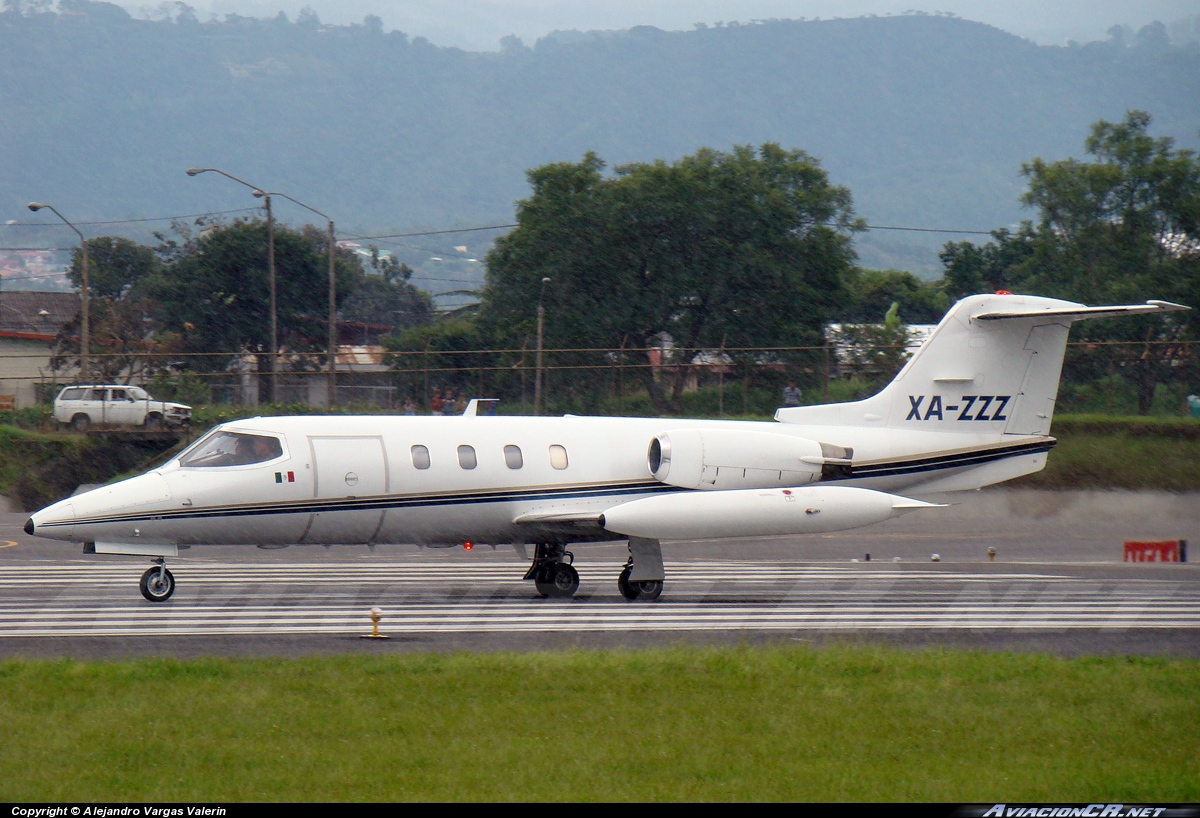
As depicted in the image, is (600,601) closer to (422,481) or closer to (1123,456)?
(422,481)

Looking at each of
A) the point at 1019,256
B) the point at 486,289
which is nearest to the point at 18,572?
the point at 486,289

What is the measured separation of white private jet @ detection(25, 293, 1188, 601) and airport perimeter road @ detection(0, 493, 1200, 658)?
39.3 inches

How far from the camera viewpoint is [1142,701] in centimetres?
1041

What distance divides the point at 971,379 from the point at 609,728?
40.0ft

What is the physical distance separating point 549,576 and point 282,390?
88.8 ft

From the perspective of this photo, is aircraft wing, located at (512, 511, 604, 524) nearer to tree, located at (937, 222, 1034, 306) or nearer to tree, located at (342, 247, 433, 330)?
tree, located at (937, 222, 1034, 306)

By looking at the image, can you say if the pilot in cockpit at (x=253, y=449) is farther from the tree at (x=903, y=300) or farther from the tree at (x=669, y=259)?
the tree at (x=903, y=300)

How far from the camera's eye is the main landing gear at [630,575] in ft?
59.2

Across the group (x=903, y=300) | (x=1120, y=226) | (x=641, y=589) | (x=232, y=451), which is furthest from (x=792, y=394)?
(x=903, y=300)

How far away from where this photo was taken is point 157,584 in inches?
664

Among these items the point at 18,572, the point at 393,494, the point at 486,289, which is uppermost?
the point at 486,289

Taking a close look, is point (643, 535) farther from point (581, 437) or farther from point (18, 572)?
point (18, 572)

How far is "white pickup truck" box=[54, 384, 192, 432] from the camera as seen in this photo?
136 feet

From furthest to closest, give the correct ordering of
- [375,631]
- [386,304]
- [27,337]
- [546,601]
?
1. [386,304]
2. [27,337]
3. [546,601]
4. [375,631]
